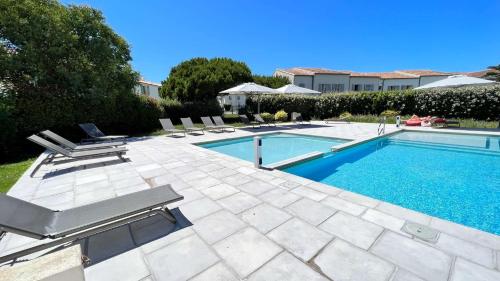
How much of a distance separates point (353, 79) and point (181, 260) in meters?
38.7

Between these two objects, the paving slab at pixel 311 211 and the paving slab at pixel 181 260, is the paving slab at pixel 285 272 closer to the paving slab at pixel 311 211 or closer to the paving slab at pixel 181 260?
the paving slab at pixel 181 260

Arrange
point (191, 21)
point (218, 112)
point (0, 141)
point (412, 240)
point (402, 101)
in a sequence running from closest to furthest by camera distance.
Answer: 1. point (412, 240)
2. point (0, 141)
3. point (191, 21)
4. point (402, 101)
5. point (218, 112)

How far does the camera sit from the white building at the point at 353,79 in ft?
107

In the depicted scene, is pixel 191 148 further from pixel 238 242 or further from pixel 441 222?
pixel 441 222

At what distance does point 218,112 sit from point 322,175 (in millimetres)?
13472

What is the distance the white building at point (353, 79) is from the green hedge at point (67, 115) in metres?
23.7

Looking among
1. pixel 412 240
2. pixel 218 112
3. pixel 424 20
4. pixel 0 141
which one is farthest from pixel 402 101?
pixel 0 141

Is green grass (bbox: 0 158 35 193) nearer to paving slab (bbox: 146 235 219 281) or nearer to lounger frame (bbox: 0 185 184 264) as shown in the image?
lounger frame (bbox: 0 185 184 264)

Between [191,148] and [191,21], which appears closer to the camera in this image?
[191,148]

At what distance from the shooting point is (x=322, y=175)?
5.91m

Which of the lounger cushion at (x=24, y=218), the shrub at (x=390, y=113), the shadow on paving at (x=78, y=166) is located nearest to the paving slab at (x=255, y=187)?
the lounger cushion at (x=24, y=218)

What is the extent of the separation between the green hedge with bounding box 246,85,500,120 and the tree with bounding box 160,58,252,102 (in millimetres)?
2872

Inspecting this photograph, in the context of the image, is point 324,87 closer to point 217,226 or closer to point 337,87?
point 337,87

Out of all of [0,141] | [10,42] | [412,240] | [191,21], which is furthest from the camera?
[191,21]
